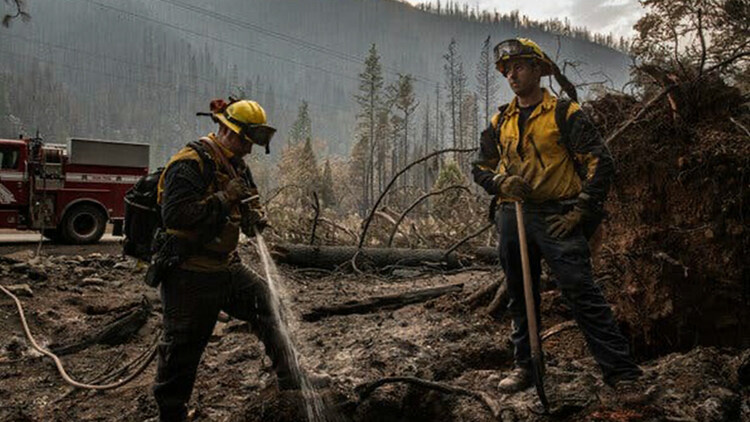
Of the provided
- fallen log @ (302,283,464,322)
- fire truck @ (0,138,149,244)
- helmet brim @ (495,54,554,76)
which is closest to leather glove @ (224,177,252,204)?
helmet brim @ (495,54,554,76)

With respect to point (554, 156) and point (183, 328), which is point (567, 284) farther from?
point (183, 328)

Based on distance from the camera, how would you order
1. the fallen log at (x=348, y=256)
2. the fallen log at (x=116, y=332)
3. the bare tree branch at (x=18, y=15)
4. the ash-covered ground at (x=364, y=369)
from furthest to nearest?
the fallen log at (x=348, y=256), the bare tree branch at (x=18, y=15), the fallen log at (x=116, y=332), the ash-covered ground at (x=364, y=369)

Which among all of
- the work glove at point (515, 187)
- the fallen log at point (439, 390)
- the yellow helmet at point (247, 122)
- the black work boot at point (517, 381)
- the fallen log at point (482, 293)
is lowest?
the fallen log at point (439, 390)

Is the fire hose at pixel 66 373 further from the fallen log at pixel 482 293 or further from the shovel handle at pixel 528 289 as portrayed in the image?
the fallen log at pixel 482 293

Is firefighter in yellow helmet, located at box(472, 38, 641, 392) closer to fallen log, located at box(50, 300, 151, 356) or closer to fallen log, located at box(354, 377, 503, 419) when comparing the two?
fallen log, located at box(354, 377, 503, 419)

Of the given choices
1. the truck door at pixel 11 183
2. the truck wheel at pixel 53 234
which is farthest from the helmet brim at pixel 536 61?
the truck wheel at pixel 53 234

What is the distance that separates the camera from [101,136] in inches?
4636

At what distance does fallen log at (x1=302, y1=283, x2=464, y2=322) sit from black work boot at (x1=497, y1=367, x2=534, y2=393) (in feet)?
10.3

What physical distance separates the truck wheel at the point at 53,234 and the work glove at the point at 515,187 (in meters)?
14.3

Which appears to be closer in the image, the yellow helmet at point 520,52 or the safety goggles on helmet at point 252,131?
the yellow helmet at point 520,52

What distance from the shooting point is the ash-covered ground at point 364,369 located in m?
2.92

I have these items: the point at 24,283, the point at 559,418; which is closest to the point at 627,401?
the point at 559,418

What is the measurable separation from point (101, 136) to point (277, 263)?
420 ft

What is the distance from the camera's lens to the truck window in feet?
41.3
